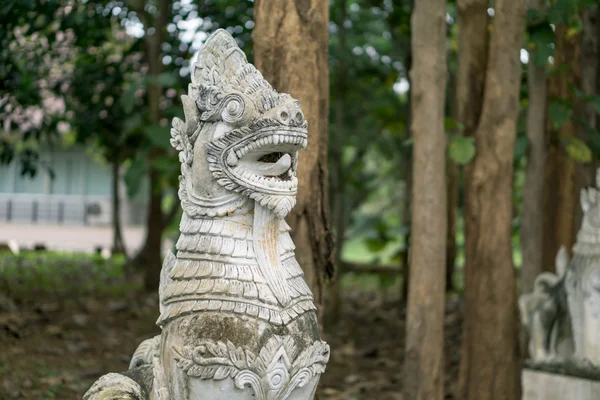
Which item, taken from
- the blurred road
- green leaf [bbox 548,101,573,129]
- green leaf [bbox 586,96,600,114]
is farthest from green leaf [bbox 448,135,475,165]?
the blurred road

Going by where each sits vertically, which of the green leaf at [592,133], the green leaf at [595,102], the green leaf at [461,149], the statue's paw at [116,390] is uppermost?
the green leaf at [595,102]

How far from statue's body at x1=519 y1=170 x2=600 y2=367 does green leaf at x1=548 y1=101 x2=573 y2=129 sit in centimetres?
83

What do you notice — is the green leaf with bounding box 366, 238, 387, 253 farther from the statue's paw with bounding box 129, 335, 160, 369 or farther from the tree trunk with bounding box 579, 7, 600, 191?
the statue's paw with bounding box 129, 335, 160, 369

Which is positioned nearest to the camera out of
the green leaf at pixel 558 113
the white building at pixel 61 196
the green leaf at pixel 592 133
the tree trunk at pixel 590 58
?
the green leaf at pixel 558 113

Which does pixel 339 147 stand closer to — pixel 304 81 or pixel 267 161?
pixel 304 81

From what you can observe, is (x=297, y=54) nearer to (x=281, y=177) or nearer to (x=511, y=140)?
(x=281, y=177)

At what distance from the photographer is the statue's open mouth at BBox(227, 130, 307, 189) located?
121 inches

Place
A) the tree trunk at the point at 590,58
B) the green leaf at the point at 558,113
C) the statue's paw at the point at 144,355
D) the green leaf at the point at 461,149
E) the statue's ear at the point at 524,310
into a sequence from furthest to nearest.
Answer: the tree trunk at the point at 590,58, the green leaf at the point at 558,113, the statue's ear at the point at 524,310, the green leaf at the point at 461,149, the statue's paw at the point at 144,355

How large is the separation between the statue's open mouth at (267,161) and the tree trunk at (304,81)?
1337 mm

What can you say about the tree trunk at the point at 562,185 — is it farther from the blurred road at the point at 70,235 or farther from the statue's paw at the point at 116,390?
the blurred road at the point at 70,235

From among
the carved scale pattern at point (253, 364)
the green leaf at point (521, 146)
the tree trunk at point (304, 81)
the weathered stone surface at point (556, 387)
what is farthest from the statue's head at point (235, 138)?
the green leaf at point (521, 146)

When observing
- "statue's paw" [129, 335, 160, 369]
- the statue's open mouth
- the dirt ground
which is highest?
the statue's open mouth

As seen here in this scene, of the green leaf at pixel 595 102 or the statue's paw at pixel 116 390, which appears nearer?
the statue's paw at pixel 116 390

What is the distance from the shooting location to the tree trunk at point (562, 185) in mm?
8484
